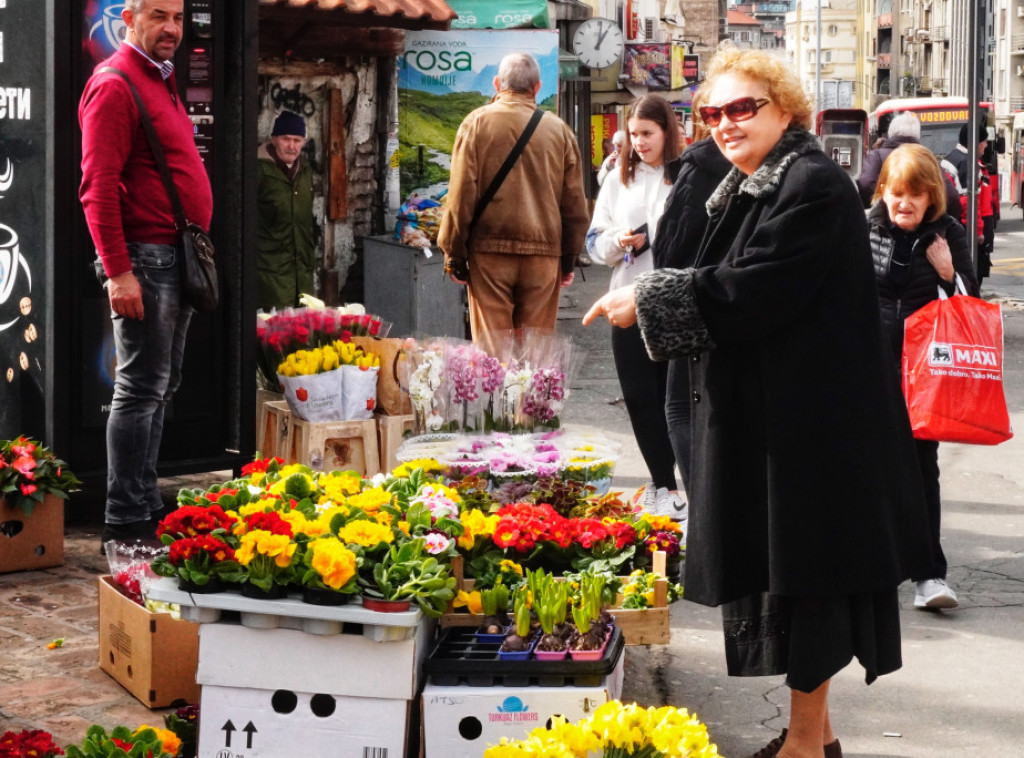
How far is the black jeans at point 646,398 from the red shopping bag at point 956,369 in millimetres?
1236

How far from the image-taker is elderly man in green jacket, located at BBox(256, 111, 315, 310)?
454 inches

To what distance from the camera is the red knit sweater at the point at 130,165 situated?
5637 mm

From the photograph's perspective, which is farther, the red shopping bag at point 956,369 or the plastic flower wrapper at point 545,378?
the plastic flower wrapper at point 545,378

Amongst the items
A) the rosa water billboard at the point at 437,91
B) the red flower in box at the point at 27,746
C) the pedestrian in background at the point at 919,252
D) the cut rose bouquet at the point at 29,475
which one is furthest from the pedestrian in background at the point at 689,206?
the rosa water billboard at the point at 437,91

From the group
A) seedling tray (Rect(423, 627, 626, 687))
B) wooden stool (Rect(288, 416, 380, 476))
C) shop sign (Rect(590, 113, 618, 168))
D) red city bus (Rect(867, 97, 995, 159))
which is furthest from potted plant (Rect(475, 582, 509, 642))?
shop sign (Rect(590, 113, 618, 168))

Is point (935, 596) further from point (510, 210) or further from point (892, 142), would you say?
point (892, 142)

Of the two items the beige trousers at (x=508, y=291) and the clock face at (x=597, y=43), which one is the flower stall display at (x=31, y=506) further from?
the clock face at (x=597, y=43)

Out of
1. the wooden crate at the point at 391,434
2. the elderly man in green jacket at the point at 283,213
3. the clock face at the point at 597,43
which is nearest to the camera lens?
the wooden crate at the point at 391,434

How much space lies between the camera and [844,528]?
12.1ft

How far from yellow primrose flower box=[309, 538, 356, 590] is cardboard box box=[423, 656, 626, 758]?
345mm

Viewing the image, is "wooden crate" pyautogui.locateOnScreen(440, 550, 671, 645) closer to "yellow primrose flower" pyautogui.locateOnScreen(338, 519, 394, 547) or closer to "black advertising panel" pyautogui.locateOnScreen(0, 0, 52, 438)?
"yellow primrose flower" pyautogui.locateOnScreen(338, 519, 394, 547)

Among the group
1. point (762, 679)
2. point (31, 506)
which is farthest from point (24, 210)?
point (762, 679)

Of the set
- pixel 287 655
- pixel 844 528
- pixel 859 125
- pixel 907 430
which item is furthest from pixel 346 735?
pixel 859 125

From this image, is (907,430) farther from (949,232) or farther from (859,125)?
(859,125)
